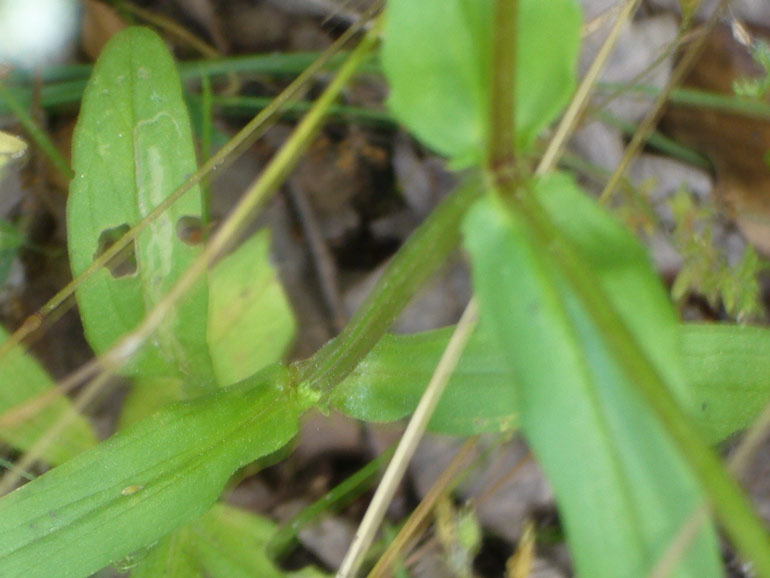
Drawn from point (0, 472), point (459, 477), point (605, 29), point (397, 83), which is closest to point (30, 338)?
point (0, 472)

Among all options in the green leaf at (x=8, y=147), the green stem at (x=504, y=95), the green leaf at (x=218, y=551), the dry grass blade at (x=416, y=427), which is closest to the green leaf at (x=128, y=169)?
the green leaf at (x=8, y=147)

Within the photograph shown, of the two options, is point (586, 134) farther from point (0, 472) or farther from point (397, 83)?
point (0, 472)

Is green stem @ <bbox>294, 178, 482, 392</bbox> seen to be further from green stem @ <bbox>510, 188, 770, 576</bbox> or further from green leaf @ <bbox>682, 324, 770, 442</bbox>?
green leaf @ <bbox>682, 324, 770, 442</bbox>

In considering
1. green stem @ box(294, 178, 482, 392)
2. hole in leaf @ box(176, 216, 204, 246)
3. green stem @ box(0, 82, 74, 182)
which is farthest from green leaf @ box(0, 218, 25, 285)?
green stem @ box(294, 178, 482, 392)

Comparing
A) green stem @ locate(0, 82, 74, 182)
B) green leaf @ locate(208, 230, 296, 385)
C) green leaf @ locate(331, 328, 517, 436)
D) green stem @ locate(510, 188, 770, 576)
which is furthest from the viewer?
green leaf @ locate(208, 230, 296, 385)

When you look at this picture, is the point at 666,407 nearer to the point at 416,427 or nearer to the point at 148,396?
the point at 416,427
